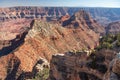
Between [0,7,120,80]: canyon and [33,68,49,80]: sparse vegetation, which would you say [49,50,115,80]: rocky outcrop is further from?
[33,68,49,80]: sparse vegetation

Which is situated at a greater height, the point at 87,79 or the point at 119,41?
the point at 119,41

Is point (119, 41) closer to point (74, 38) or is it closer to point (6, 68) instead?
point (6, 68)

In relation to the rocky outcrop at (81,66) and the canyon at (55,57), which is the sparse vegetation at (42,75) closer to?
the canyon at (55,57)

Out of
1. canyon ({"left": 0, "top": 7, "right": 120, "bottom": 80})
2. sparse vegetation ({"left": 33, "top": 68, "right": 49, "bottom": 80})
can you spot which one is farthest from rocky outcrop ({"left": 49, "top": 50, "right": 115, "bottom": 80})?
sparse vegetation ({"left": 33, "top": 68, "right": 49, "bottom": 80})

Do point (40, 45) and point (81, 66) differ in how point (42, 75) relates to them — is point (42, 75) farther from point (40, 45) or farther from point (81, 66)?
point (40, 45)

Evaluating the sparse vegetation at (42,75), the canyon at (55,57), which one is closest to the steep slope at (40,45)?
the canyon at (55,57)

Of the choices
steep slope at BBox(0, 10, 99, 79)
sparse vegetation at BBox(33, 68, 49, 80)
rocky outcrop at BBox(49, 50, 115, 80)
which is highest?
steep slope at BBox(0, 10, 99, 79)

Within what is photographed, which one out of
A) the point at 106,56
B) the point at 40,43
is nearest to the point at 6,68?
the point at 40,43
